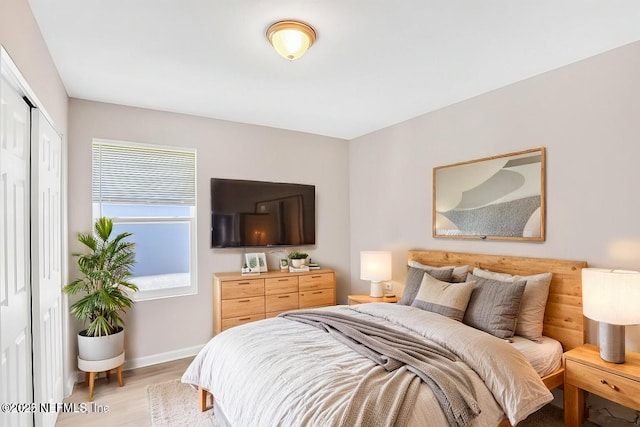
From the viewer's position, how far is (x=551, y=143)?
2715 millimetres

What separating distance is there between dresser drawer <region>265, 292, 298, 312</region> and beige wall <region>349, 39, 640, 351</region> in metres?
1.59

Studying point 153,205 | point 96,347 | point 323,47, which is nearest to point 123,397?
point 96,347

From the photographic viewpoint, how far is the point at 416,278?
327cm

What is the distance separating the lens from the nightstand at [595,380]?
1.98 metres

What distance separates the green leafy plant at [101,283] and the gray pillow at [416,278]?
8.24 feet

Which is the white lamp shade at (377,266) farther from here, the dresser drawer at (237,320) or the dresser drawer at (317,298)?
the dresser drawer at (237,320)

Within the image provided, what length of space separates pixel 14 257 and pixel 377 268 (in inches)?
121

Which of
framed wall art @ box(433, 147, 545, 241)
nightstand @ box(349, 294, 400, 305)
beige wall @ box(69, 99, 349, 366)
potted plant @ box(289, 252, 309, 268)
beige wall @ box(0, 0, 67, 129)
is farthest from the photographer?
potted plant @ box(289, 252, 309, 268)

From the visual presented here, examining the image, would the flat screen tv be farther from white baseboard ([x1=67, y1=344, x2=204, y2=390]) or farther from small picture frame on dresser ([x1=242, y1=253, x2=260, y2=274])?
white baseboard ([x1=67, y1=344, x2=204, y2=390])

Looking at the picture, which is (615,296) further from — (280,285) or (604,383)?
(280,285)

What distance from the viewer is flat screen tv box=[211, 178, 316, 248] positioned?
153 inches

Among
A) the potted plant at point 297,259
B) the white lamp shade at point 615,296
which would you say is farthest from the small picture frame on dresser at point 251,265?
the white lamp shade at point 615,296

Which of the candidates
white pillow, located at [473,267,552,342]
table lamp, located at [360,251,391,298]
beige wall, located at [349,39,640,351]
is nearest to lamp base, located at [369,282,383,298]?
table lamp, located at [360,251,391,298]

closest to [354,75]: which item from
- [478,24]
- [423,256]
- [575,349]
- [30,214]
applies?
[478,24]
